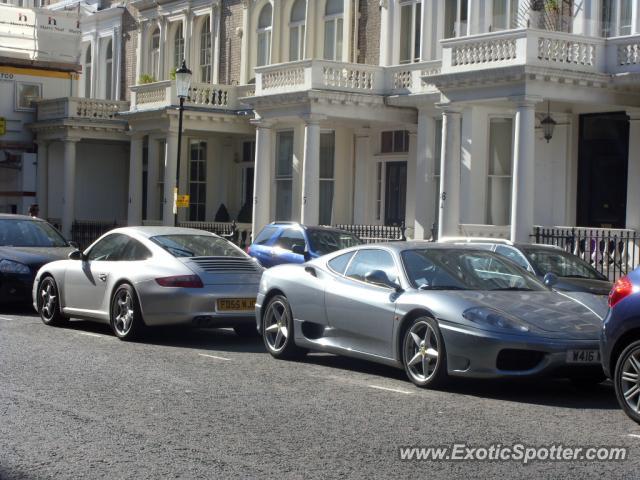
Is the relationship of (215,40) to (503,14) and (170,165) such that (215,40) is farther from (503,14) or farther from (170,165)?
(503,14)

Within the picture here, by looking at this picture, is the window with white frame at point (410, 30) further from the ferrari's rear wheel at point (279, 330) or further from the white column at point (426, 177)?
the ferrari's rear wheel at point (279, 330)

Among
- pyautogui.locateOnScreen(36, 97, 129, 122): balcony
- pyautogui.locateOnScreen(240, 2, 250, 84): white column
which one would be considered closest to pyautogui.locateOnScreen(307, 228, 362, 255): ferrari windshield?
pyautogui.locateOnScreen(240, 2, 250, 84): white column

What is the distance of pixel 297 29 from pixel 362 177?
5.56 metres

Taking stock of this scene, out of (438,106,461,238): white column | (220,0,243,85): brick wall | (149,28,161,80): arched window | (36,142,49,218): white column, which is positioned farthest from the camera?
(36,142,49,218): white column

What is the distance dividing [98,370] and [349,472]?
4.95 m

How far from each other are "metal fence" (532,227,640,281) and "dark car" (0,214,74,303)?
382 inches

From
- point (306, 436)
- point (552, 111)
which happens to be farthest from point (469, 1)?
point (306, 436)

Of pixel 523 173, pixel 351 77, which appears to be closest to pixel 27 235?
pixel 523 173

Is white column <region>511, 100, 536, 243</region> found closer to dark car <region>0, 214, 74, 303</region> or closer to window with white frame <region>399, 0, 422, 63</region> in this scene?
window with white frame <region>399, 0, 422, 63</region>

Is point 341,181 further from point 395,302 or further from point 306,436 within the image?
point 306,436

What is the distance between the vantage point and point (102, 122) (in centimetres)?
3972

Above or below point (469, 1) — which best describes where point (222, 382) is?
below

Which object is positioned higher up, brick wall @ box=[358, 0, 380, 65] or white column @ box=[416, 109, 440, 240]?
brick wall @ box=[358, 0, 380, 65]

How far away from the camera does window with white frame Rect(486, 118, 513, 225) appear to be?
26.4 meters
